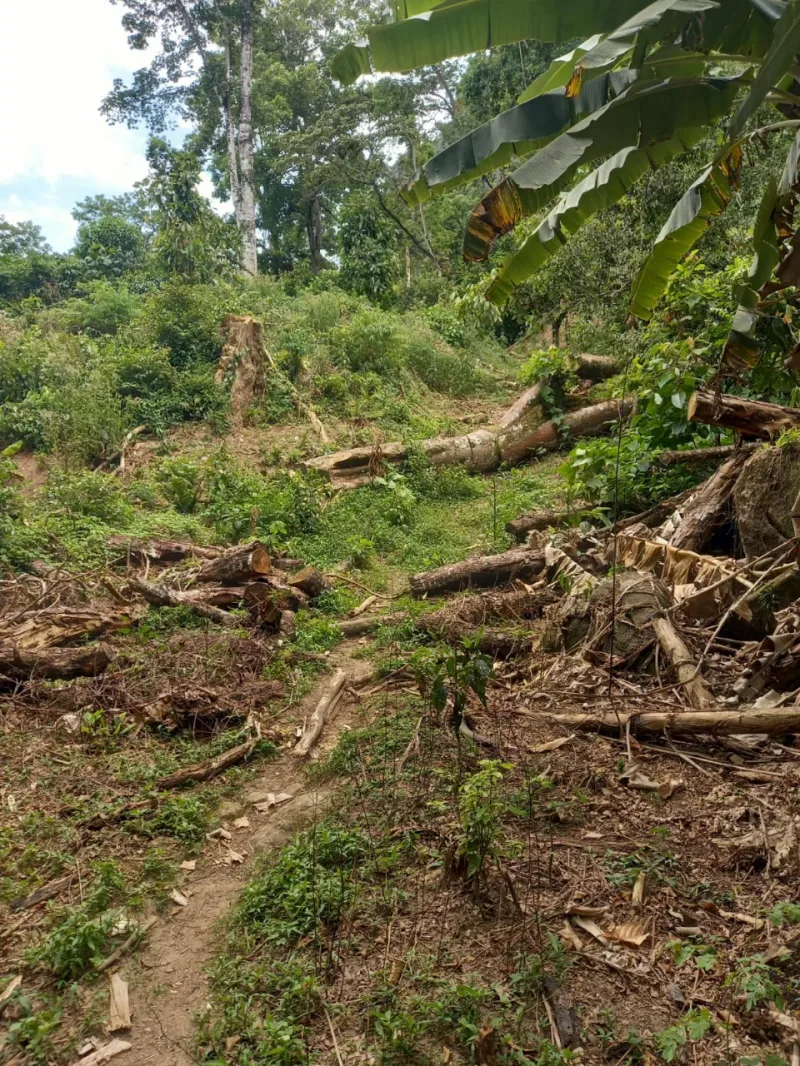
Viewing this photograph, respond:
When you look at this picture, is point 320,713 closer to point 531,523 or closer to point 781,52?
point 531,523

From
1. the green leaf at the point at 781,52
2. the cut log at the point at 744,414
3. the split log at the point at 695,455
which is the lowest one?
the split log at the point at 695,455

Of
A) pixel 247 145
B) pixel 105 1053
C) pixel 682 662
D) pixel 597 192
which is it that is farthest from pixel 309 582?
pixel 247 145

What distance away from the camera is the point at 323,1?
29906mm

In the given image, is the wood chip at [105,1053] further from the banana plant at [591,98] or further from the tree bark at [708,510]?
the tree bark at [708,510]

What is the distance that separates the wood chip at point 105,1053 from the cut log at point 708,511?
516cm

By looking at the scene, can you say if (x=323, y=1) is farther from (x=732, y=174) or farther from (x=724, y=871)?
(x=724, y=871)

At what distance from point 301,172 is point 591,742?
92.9 ft

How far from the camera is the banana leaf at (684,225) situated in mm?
4312

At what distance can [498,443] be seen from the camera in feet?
43.2

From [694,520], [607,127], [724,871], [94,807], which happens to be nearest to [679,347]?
[694,520]

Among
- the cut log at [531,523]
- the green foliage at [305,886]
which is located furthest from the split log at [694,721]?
the cut log at [531,523]

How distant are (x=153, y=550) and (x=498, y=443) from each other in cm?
667

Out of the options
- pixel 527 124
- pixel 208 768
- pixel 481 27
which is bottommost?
pixel 208 768

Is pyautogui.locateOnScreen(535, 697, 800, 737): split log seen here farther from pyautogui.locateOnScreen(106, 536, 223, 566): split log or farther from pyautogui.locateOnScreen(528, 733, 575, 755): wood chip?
pyautogui.locateOnScreen(106, 536, 223, 566): split log
